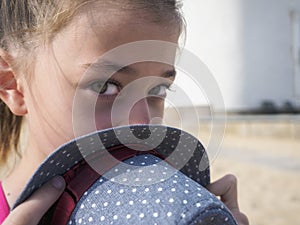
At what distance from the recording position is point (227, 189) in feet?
3.30

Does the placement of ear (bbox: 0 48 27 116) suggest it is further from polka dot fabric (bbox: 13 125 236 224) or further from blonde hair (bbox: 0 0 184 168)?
polka dot fabric (bbox: 13 125 236 224)

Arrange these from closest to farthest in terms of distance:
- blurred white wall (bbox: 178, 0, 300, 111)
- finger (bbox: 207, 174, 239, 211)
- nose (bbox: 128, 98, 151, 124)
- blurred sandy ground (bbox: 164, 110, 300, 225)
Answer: nose (bbox: 128, 98, 151, 124), finger (bbox: 207, 174, 239, 211), blurred sandy ground (bbox: 164, 110, 300, 225), blurred white wall (bbox: 178, 0, 300, 111)

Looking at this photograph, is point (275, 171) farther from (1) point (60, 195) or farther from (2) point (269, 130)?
(1) point (60, 195)

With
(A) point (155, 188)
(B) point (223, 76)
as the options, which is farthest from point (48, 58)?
(B) point (223, 76)

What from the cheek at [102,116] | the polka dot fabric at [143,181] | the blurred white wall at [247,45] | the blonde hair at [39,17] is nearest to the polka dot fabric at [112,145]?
the polka dot fabric at [143,181]

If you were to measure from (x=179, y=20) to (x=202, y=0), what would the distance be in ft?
36.0

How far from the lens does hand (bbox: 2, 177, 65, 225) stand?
0.74 m

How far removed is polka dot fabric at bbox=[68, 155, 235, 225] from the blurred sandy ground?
0.92 ft

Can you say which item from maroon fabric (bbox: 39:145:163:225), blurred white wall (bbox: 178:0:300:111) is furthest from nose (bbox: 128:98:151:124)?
blurred white wall (bbox: 178:0:300:111)

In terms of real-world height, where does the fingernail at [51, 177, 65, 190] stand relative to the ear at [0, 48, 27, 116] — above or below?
below

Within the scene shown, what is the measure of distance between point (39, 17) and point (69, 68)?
0.17m

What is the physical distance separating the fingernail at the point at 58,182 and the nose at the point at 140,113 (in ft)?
0.52

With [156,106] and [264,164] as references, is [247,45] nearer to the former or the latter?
[264,164]

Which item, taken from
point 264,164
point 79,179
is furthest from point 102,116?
point 264,164
